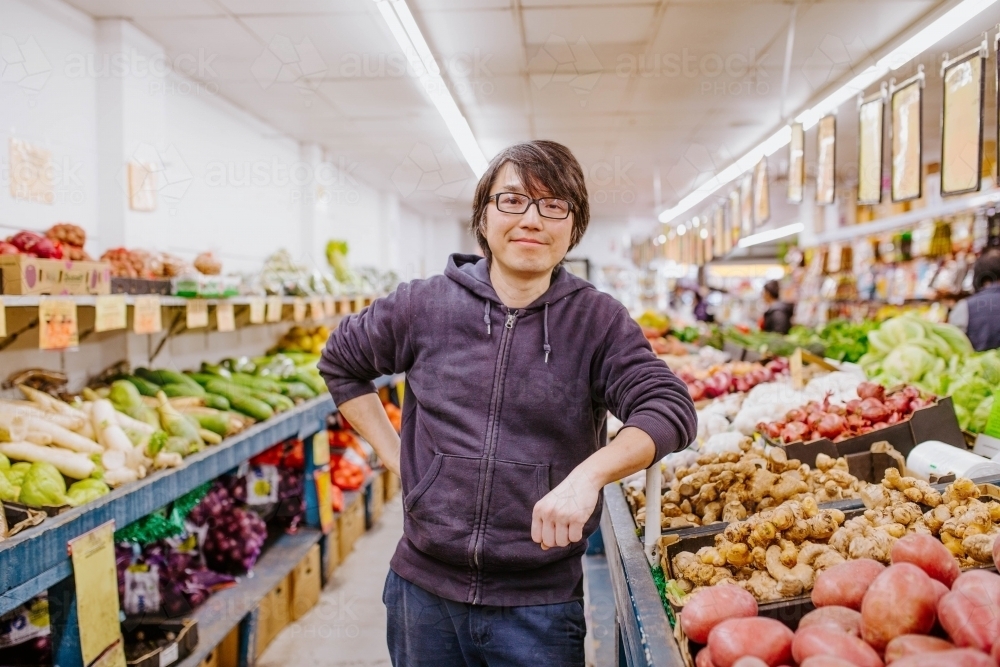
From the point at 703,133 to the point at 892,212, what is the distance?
343 cm

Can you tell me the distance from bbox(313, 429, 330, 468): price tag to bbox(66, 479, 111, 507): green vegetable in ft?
5.72

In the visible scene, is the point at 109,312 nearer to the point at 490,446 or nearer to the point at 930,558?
the point at 490,446

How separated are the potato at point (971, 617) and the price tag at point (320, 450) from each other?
343cm

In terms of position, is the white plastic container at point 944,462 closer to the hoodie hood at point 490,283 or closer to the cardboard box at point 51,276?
the hoodie hood at point 490,283

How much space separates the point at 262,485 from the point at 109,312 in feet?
4.66

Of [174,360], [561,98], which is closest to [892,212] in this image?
[561,98]

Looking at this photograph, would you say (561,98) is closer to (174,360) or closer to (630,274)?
(174,360)

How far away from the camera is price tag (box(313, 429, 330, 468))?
3.97 metres

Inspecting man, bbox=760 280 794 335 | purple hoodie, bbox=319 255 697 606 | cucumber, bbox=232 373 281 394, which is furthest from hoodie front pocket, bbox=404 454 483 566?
man, bbox=760 280 794 335

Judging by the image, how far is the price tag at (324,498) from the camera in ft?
12.9

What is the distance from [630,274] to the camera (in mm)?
16016

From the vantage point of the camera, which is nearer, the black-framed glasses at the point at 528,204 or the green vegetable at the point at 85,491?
the black-framed glasses at the point at 528,204

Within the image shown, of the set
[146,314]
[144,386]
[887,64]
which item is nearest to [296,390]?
[144,386]

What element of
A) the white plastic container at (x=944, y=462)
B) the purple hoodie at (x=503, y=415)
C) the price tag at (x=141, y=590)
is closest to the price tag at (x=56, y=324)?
the price tag at (x=141, y=590)
